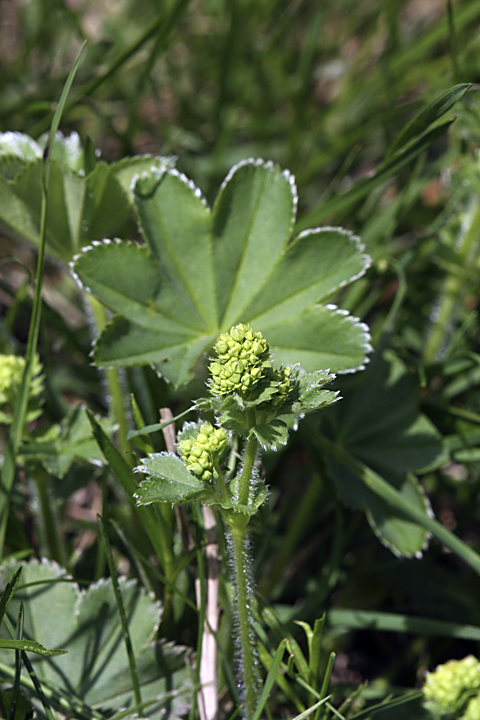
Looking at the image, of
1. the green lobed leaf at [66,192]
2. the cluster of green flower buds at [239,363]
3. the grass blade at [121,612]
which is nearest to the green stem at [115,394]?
the green lobed leaf at [66,192]

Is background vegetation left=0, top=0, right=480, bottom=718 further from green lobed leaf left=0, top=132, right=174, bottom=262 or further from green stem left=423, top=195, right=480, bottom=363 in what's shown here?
green lobed leaf left=0, top=132, right=174, bottom=262

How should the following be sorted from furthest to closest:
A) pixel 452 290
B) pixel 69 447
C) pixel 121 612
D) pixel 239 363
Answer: pixel 452 290, pixel 69 447, pixel 121 612, pixel 239 363

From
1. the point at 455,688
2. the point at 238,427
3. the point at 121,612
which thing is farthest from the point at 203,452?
Answer: the point at 455,688

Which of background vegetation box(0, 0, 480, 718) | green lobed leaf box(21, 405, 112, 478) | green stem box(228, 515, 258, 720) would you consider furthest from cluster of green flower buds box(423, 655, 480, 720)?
green lobed leaf box(21, 405, 112, 478)

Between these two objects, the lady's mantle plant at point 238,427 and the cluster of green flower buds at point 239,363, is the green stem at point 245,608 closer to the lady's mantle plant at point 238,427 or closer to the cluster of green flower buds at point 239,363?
the lady's mantle plant at point 238,427

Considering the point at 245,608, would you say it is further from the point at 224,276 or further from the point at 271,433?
the point at 224,276

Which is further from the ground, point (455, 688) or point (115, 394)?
point (115, 394)

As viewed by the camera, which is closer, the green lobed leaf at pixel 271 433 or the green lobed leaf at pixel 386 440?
the green lobed leaf at pixel 271 433

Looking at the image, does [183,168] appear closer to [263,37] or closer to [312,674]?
[263,37]
